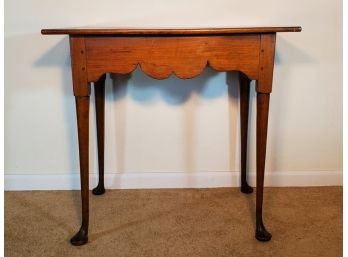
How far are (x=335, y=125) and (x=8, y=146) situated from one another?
4.89ft

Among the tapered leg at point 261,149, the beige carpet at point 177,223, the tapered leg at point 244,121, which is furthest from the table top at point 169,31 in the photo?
the beige carpet at point 177,223

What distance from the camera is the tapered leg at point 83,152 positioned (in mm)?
1146

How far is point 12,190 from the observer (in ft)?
5.23

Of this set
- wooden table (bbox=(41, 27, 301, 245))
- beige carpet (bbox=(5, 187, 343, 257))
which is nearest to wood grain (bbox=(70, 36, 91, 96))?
wooden table (bbox=(41, 27, 301, 245))

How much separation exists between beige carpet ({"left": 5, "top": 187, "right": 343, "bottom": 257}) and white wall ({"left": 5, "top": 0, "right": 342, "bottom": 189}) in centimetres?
11

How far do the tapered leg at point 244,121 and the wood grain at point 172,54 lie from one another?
0.32 m

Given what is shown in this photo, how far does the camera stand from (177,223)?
1.31m

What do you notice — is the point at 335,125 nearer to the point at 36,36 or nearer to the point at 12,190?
the point at 36,36

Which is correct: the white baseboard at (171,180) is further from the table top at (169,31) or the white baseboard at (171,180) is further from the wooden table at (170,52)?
the table top at (169,31)

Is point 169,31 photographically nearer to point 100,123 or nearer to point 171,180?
point 100,123

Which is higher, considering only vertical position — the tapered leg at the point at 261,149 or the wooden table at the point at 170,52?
the wooden table at the point at 170,52

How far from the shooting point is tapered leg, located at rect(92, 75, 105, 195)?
4.75ft

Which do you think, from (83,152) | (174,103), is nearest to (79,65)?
(83,152)

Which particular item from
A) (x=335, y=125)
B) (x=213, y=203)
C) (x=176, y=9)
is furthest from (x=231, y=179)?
(x=176, y=9)
